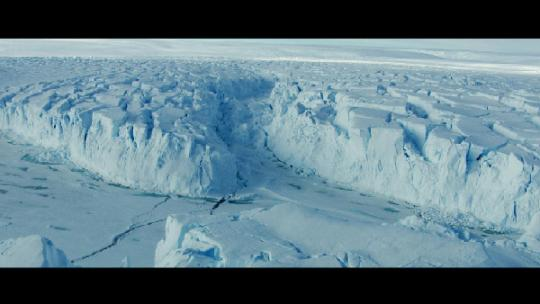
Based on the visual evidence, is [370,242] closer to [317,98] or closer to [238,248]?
[238,248]

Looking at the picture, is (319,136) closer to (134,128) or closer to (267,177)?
(267,177)

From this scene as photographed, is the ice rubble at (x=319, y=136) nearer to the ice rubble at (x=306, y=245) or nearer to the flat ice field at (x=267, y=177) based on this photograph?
the flat ice field at (x=267, y=177)

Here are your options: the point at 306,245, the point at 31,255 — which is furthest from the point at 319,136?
the point at 31,255

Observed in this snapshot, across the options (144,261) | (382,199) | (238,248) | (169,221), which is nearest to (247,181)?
(382,199)

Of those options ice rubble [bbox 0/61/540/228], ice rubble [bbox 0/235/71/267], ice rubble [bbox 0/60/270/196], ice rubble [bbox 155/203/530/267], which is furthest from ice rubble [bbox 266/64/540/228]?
ice rubble [bbox 0/235/71/267]

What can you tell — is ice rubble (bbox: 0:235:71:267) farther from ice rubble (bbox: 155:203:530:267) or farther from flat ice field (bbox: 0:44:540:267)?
ice rubble (bbox: 155:203:530:267)

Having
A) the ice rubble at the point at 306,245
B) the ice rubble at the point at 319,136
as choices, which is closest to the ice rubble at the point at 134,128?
the ice rubble at the point at 319,136
